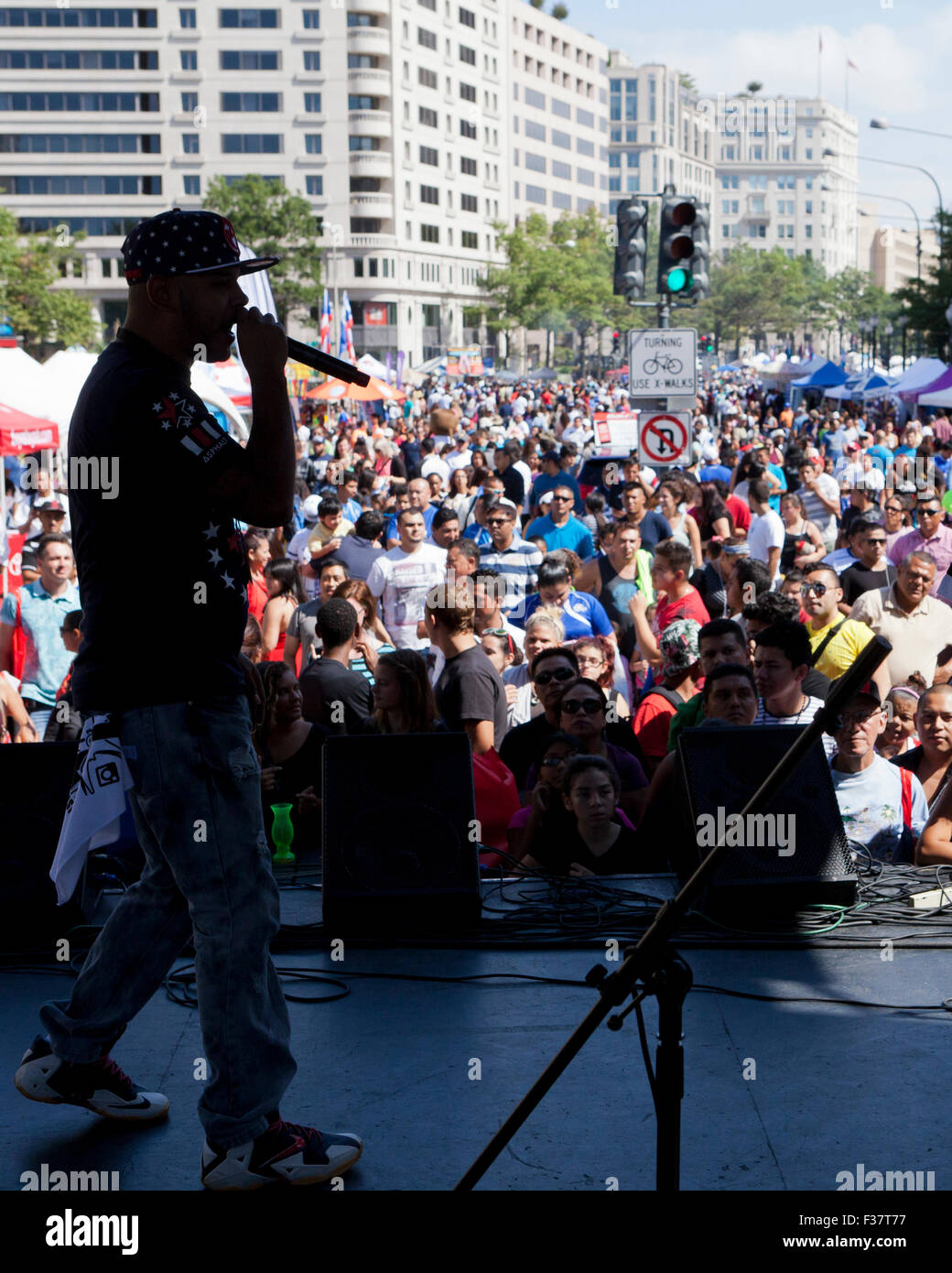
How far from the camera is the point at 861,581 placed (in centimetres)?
1068

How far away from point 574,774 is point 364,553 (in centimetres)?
611

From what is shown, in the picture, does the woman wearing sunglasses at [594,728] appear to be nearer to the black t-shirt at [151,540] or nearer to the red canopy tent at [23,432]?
the black t-shirt at [151,540]

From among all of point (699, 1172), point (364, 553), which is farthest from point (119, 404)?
point (364, 553)

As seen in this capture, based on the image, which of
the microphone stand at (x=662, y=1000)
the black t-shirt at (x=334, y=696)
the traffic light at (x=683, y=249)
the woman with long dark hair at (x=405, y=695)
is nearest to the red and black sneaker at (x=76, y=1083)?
the microphone stand at (x=662, y=1000)

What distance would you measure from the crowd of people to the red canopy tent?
0.77 meters

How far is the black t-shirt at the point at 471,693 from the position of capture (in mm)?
7488

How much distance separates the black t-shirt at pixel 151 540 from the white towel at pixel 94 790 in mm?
69

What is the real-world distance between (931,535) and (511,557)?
11.2 ft

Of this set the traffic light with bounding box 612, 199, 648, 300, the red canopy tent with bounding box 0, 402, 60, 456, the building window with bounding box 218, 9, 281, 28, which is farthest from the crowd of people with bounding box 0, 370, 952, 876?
the building window with bounding box 218, 9, 281, 28

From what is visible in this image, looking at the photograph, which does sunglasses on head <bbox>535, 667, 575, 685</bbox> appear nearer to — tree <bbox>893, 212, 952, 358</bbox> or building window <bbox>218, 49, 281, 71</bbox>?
tree <bbox>893, 212, 952, 358</bbox>

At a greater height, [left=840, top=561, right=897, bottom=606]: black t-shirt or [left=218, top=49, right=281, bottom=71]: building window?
[left=218, top=49, right=281, bottom=71]: building window

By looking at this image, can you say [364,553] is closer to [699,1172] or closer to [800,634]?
[800,634]

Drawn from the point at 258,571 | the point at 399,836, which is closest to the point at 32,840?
the point at 399,836

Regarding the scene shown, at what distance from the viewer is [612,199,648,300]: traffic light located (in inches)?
557
